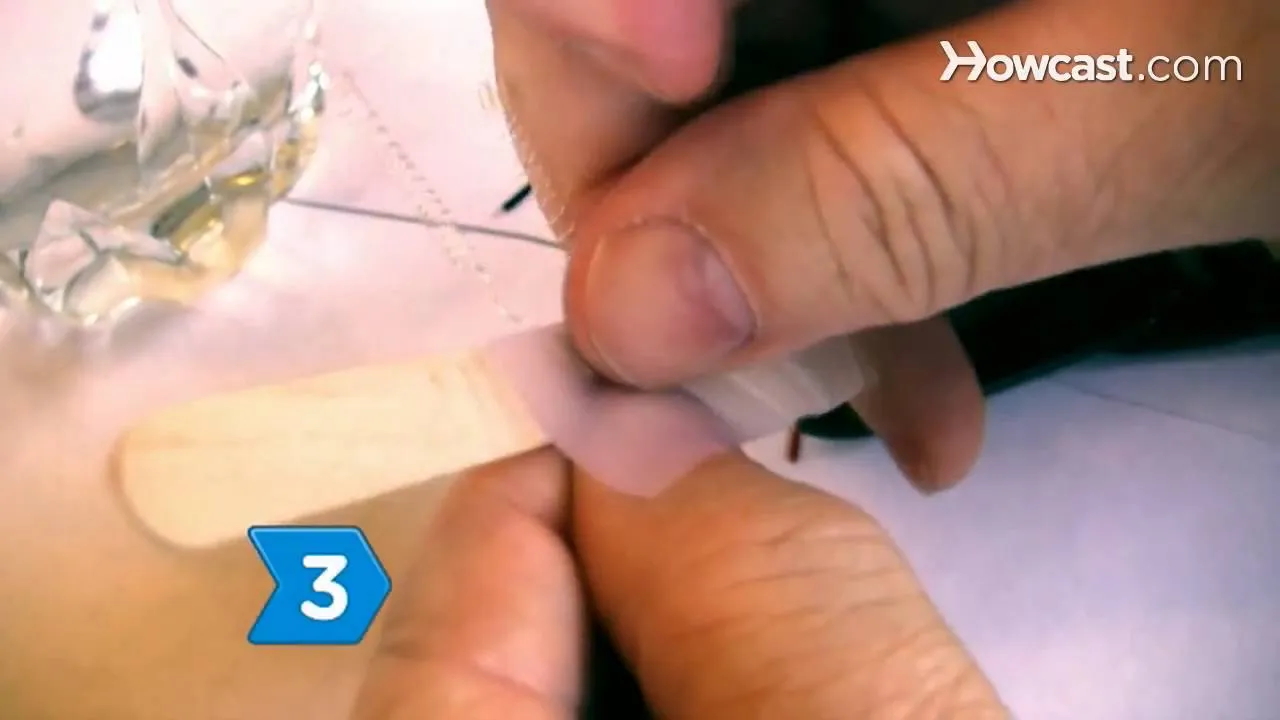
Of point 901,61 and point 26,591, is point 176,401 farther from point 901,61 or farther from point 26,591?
point 901,61

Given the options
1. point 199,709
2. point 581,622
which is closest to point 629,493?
point 581,622

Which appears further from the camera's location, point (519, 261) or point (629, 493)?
point (519, 261)

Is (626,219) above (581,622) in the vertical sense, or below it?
above

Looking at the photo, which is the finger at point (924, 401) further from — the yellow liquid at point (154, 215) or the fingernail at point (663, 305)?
the yellow liquid at point (154, 215)

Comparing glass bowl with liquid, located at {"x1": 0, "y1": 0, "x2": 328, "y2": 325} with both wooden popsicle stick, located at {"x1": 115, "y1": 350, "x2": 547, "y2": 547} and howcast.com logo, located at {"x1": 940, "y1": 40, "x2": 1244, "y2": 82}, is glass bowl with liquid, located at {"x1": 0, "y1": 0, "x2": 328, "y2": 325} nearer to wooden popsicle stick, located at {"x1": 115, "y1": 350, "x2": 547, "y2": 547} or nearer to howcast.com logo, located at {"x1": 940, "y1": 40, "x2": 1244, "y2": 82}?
wooden popsicle stick, located at {"x1": 115, "y1": 350, "x2": 547, "y2": 547}

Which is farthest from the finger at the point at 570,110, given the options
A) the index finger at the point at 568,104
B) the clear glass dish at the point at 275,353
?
the clear glass dish at the point at 275,353

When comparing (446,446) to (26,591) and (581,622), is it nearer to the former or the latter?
(581,622)
